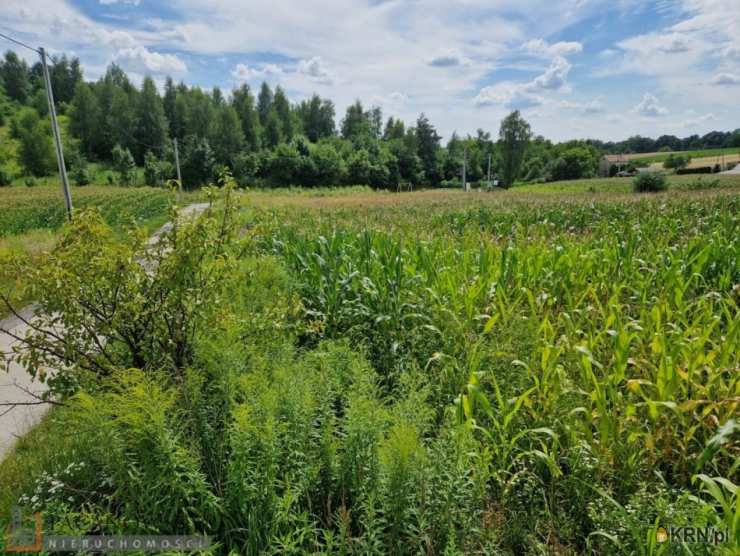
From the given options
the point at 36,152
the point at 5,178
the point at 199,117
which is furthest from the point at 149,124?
the point at 5,178

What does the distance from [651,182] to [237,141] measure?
6930cm

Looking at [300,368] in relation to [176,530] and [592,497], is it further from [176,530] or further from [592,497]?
[592,497]

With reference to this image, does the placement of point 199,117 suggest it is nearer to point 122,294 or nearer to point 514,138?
point 514,138

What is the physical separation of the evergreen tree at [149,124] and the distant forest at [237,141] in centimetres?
20

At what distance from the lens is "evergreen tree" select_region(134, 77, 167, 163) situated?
82500 mm

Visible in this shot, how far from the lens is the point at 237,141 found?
79.4 metres

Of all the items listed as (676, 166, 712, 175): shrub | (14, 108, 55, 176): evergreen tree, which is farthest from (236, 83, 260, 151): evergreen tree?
(676, 166, 712, 175): shrub

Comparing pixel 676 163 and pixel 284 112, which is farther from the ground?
pixel 284 112

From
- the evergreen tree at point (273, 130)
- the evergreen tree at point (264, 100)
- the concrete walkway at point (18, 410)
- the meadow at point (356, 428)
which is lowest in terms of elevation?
the concrete walkway at point (18, 410)

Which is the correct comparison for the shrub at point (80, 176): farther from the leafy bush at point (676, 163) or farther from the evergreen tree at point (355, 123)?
the leafy bush at point (676, 163)

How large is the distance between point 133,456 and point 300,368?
109 cm

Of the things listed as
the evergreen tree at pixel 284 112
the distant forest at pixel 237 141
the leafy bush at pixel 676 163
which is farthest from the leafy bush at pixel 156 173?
the leafy bush at pixel 676 163

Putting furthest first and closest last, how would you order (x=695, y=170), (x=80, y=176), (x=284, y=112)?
(x=284, y=112) < (x=695, y=170) < (x=80, y=176)

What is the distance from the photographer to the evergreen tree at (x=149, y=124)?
271 ft
